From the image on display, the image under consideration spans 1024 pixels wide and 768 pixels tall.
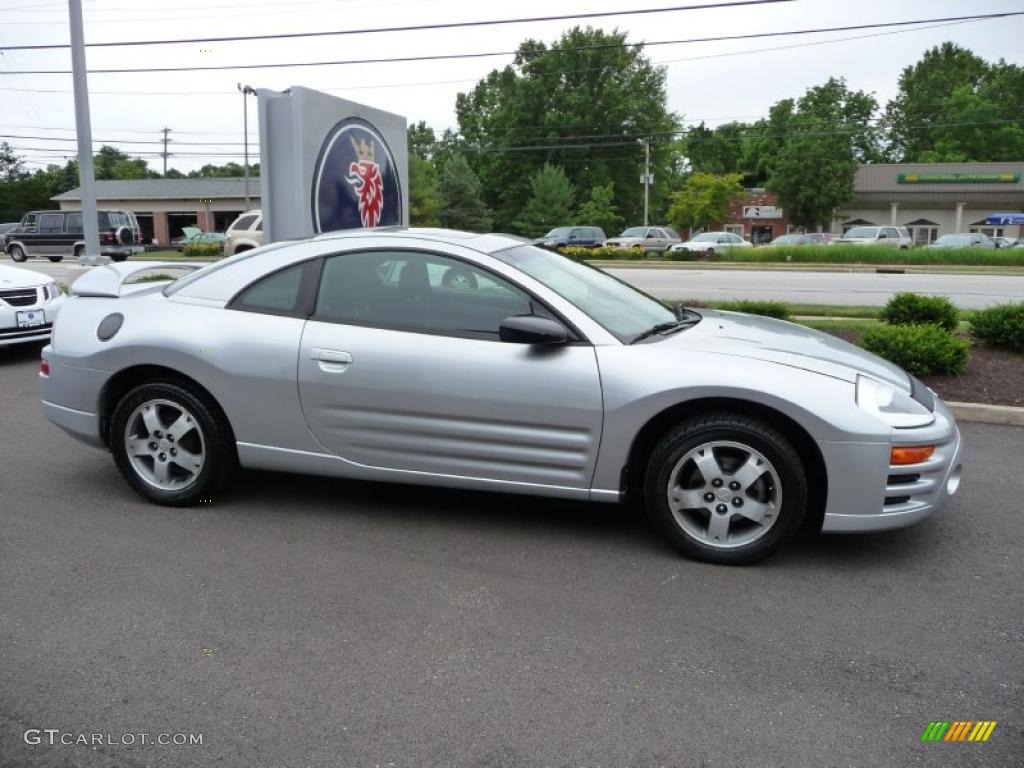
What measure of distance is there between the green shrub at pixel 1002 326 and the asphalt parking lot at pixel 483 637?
426 cm

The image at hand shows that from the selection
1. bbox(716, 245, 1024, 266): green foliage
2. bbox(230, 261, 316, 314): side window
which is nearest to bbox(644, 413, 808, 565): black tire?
bbox(230, 261, 316, 314): side window

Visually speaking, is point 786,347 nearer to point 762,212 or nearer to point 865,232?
point 865,232

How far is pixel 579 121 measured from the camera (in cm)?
6681

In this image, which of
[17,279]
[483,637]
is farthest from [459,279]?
[17,279]

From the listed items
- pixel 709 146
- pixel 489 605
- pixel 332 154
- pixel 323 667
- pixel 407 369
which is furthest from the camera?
pixel 709 146

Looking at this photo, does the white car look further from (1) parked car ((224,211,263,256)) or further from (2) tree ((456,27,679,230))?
(2) tree ((456,27,679,230))

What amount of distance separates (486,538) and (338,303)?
Answer: 1.42m

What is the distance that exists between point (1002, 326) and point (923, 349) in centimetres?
154

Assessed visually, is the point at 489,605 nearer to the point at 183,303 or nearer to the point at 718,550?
the point at 718,550

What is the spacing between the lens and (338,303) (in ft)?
14.9

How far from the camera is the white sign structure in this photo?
215ft

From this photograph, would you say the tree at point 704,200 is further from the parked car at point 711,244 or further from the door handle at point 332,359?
the door handle at point 332,359

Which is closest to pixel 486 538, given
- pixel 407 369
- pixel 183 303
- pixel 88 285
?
pixel 407 369

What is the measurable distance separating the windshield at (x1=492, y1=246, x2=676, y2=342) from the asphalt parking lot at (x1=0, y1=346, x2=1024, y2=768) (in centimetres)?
106
